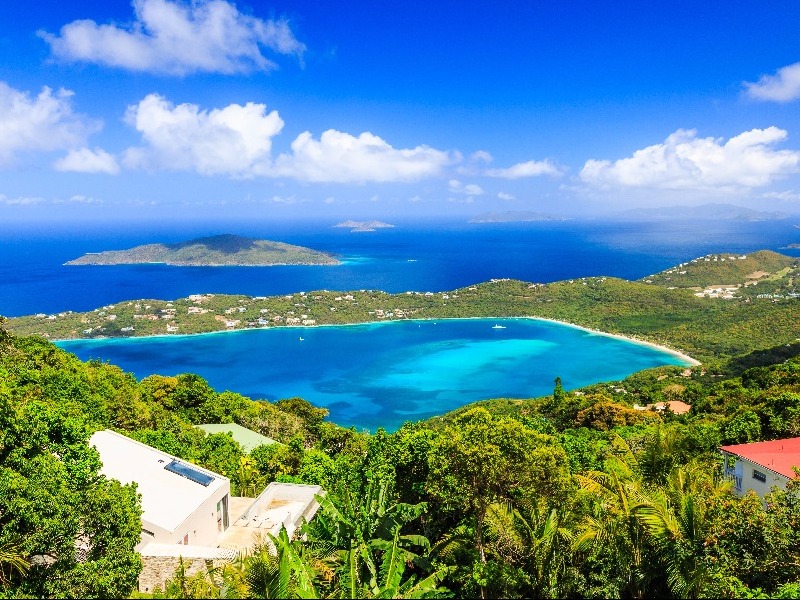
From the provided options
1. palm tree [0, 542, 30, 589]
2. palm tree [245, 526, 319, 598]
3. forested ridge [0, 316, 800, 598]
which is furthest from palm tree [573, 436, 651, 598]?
palm tree [0, 542, 30, 589]

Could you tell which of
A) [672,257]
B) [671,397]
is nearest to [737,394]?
[671,397]

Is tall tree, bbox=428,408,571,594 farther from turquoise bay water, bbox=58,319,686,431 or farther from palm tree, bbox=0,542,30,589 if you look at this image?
turquoise bay water, bbox=58,319,686,431

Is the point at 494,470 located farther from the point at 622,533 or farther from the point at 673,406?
the point at 673,406

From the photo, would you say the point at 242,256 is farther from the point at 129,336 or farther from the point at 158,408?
the point at 158,408

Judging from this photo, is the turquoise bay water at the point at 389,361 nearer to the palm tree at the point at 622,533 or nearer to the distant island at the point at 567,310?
the distant island at the point at 567,310

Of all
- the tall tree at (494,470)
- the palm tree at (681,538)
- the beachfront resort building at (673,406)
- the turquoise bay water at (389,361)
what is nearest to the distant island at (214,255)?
the turquoise bay water at (389,361)

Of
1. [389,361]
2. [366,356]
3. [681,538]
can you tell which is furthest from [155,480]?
[366,356]
